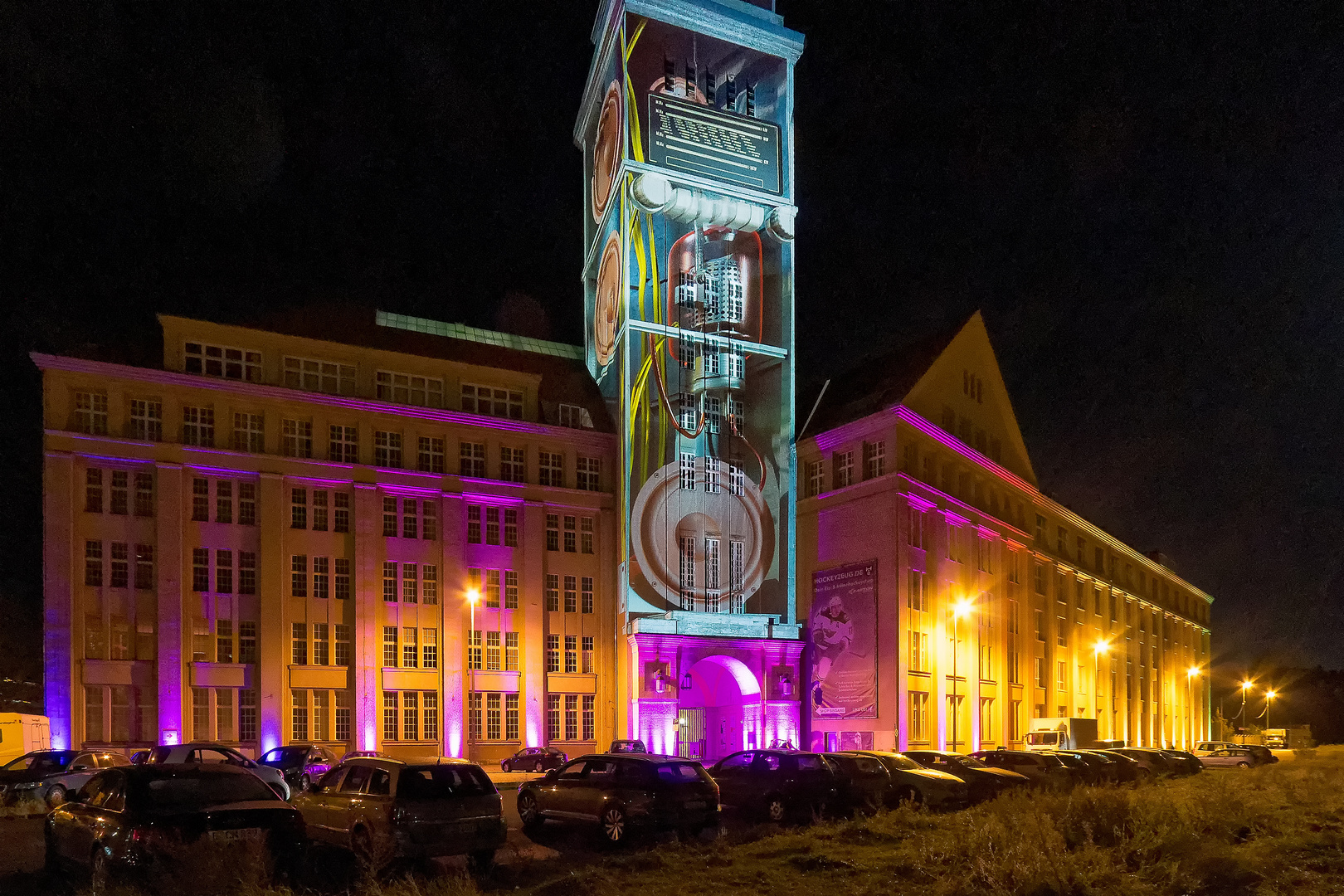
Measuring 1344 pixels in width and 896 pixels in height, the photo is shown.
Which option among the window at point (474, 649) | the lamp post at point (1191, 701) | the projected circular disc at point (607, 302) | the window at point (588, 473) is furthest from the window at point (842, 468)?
the lamp post at point (1191, 701)

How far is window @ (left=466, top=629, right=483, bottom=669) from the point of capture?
158 ft

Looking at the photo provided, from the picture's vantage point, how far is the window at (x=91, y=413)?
4275cm

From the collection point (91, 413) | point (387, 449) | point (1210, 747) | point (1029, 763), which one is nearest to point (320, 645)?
point (387, 449)

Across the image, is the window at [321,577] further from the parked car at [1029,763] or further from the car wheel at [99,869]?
the car wheel at [99,869]

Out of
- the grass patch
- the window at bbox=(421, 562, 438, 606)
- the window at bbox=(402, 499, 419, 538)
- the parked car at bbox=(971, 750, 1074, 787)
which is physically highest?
the window at bbox=(402, 499, 419, 538)

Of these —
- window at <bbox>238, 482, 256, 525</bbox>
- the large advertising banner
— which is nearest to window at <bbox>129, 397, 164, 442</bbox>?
window at <bbox>238, 482, 256, 525</bbox>

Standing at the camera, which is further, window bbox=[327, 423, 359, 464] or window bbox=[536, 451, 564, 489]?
window bbox=[536, 451, 564, 489]

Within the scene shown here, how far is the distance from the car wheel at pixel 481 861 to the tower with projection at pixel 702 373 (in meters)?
31.8

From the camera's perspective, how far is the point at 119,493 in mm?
43062

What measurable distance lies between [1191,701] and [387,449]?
78.4 metres

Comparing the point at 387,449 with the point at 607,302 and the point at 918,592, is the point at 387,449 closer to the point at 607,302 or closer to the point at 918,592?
the point at 607,302

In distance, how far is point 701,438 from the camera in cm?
5138

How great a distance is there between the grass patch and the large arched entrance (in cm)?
3149

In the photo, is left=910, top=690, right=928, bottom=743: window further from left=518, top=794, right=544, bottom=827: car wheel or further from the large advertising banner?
left=518, top=794, right=544, bottom=827: car wheel
